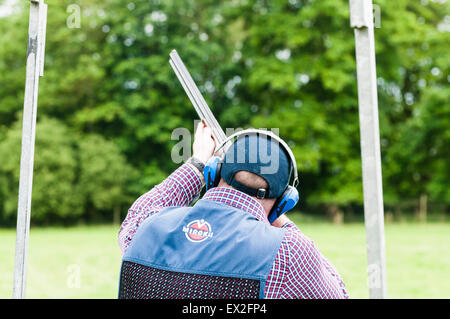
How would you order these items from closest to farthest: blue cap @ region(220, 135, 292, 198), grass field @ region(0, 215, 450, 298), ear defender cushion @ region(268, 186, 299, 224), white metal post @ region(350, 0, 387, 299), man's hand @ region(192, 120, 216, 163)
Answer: white metal post @ region(350, 0, 387, 299) → blue cap @ region(220, 135, 292, 198) → ear defender cushion @ region(268, 186, 299, 224) → man's hand @ region(192, 120, 216, 163) → grass field @ region(0, 215, 450, 298)

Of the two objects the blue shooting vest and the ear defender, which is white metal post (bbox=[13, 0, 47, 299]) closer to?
the blue shooting vest

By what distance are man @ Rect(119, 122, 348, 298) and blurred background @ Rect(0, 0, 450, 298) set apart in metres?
20.4

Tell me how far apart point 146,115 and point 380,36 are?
37.1ft

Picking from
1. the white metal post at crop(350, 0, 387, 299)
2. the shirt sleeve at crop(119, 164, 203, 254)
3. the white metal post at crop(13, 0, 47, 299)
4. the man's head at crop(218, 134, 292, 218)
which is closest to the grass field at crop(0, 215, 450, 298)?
the white metal post at crop(13, 0, 47, 299)

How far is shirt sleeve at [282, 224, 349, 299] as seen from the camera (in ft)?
4.83

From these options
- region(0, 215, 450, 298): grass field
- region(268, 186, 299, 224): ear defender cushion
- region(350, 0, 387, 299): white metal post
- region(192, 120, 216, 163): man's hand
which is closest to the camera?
region(350, 0, 387, 299): white metal post

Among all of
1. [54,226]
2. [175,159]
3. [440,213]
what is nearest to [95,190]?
[54,226]

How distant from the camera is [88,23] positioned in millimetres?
24219

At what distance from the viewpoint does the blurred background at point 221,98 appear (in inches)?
876

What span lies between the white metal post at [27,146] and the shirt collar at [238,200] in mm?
769

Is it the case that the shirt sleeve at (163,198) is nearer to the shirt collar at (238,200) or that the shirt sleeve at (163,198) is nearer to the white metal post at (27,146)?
the shirt collar at (238,200)

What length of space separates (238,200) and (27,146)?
0.89m

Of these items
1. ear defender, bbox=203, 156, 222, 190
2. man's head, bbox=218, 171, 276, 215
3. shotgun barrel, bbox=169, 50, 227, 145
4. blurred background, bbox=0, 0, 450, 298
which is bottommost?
man's head, bbox=218, 171, 276, 215
